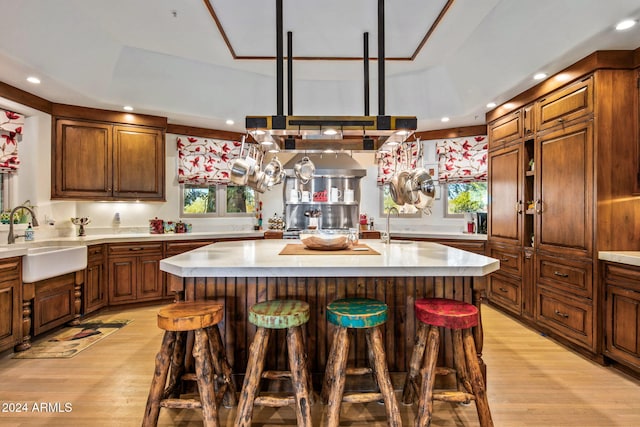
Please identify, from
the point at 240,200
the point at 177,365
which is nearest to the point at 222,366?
the point at 177,365

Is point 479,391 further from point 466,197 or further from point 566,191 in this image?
point 466,197

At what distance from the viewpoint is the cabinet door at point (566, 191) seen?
2.78 metres

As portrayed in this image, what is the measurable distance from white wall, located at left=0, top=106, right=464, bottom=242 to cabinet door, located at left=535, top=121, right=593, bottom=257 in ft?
6.39

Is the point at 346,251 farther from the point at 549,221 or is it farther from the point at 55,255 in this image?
the point at 55,255

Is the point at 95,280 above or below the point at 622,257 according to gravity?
below

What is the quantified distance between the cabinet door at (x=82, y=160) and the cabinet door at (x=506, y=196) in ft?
15.7

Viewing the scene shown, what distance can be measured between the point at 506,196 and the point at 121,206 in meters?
4.91

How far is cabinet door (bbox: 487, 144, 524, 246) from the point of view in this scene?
3.72 metres

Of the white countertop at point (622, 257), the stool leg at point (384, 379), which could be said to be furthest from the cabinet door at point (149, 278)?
the white countertop at point (622, 257)

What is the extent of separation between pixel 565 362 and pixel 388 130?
7.58 ft

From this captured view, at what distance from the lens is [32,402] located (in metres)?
2.11

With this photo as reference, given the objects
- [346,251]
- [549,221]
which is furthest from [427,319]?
[549,221]

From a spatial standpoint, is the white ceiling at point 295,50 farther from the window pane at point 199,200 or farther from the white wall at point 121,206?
the window pane at point 199,200

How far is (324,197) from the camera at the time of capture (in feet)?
18.6
